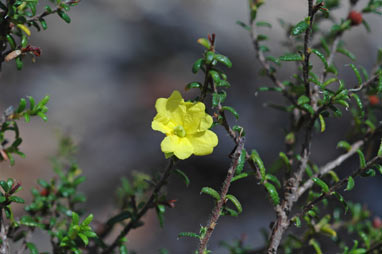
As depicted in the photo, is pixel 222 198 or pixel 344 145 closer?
pixel 222 198

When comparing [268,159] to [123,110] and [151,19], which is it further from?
[151,19]

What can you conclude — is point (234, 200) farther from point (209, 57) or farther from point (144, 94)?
point (144, 94)

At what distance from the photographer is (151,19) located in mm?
5730

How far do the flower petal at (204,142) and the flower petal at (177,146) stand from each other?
17mm

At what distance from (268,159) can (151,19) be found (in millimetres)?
2816

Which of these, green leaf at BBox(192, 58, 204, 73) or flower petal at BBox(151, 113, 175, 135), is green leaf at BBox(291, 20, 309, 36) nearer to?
green leaf at BBox(192, 58, 204, 73)

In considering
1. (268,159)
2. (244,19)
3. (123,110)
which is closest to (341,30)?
(268,159)

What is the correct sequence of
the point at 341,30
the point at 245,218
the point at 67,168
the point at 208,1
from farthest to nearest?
the point at 208,1 < the point at 245,218 < the point at 67,168 < the point at 341,30

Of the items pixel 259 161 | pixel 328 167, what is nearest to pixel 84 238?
pixel 259 161

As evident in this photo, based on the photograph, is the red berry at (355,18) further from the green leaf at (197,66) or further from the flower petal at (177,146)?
the flower petal at (177,146)

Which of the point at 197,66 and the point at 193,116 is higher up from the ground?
the point at 197,66

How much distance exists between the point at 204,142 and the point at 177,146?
8cm

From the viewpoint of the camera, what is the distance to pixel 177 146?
3.91 feet

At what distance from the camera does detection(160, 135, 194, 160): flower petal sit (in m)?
1.15
